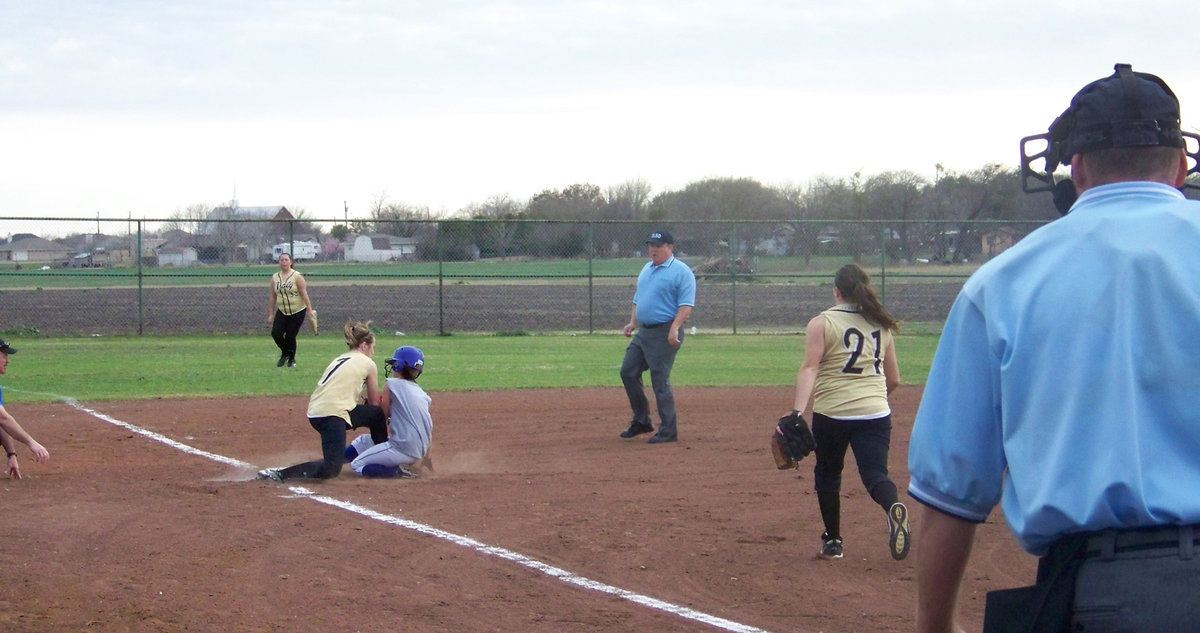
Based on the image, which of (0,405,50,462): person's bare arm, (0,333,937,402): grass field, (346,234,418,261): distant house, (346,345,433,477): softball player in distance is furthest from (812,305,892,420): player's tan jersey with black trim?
(346,234,418,261): distant house

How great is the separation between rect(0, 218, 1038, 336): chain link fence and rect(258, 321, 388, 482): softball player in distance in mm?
15287

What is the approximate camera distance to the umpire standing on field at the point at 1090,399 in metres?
1.86

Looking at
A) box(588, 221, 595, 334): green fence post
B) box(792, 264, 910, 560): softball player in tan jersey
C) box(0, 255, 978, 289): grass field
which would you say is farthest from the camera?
box(0, 255, 978, 289): grass field

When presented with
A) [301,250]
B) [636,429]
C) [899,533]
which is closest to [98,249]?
[301,250]

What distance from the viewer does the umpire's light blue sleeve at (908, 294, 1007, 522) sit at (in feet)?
6.66

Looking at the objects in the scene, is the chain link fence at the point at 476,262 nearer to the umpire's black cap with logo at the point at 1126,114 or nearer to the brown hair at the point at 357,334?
the brown hair at the point at 357,334

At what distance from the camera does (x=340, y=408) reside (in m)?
8.43

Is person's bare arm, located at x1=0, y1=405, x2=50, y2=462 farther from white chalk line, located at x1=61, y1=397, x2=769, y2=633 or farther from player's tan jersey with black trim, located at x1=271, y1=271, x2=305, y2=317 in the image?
player's tan jersey with black trim, located at x1=271, y1=271, x2=305, y2=317

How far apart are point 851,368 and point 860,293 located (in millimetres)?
432

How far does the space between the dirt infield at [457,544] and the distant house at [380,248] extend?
57.5 feet

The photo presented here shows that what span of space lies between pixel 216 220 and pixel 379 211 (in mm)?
20485

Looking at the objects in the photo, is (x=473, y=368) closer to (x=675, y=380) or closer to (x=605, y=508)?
(x=675, y=380)

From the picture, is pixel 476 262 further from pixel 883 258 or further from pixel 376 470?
pixel 376 470

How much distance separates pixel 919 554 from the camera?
2182 millimetres
